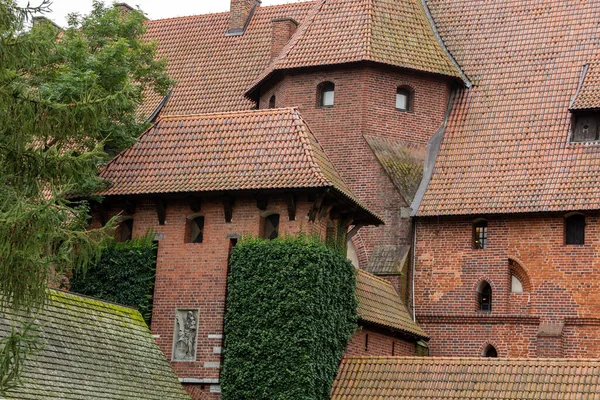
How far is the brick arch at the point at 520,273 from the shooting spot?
31.3 m

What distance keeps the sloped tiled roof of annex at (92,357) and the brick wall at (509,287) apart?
8.46 m

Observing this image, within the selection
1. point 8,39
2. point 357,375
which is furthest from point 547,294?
point 8,39

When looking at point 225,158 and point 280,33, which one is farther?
point 280,33

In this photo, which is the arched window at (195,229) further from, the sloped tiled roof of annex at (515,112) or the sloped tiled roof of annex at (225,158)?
the sloped tiled roof of annex at (515,112)

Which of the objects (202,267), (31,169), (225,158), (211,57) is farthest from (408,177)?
(31,169)

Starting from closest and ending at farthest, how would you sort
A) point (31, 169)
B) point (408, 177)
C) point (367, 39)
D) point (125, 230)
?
point (31, 169) < point (125, 230) < point (408, 177) < point (367, 39)

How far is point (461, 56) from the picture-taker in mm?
35062

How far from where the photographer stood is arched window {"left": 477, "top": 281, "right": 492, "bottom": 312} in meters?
31.7

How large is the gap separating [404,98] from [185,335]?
411 inches

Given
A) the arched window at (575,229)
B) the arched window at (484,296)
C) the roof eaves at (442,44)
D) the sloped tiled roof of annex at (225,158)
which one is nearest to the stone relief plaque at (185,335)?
the sloped tiled roof of annex at (225,158)

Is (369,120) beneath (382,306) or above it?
above

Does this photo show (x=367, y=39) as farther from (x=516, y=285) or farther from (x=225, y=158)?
(x=225, y=158)

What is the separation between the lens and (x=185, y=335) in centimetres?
2648

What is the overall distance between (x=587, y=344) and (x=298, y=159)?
8761 millimetres
